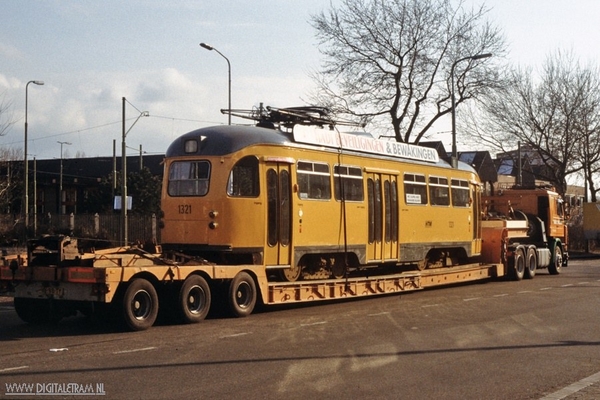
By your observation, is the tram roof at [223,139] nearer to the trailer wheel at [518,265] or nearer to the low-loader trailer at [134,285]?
the low-loader trailer at [134,285]

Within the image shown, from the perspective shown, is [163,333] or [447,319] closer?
[163,333]

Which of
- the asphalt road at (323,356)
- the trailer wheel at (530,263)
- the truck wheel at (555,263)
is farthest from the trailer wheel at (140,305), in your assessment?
the truck wheel at (555,263)

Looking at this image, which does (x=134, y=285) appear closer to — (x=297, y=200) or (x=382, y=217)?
(x=297, y=200)

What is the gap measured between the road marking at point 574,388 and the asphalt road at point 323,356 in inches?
1.3

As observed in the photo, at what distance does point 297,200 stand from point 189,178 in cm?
230

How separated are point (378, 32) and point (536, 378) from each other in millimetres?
28819

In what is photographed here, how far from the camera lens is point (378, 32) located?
36969mm

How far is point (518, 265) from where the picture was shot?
27.1m

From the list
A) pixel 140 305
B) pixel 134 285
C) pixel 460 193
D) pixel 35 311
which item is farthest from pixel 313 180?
pixel 460 193

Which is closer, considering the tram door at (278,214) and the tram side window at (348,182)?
the tram door at (278,214)

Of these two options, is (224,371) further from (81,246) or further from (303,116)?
(303,116)

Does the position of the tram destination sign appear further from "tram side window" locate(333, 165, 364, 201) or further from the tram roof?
the tram roof

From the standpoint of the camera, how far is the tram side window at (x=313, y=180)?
56.9ft

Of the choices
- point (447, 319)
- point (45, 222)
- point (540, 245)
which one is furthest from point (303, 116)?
point (45, 222)
